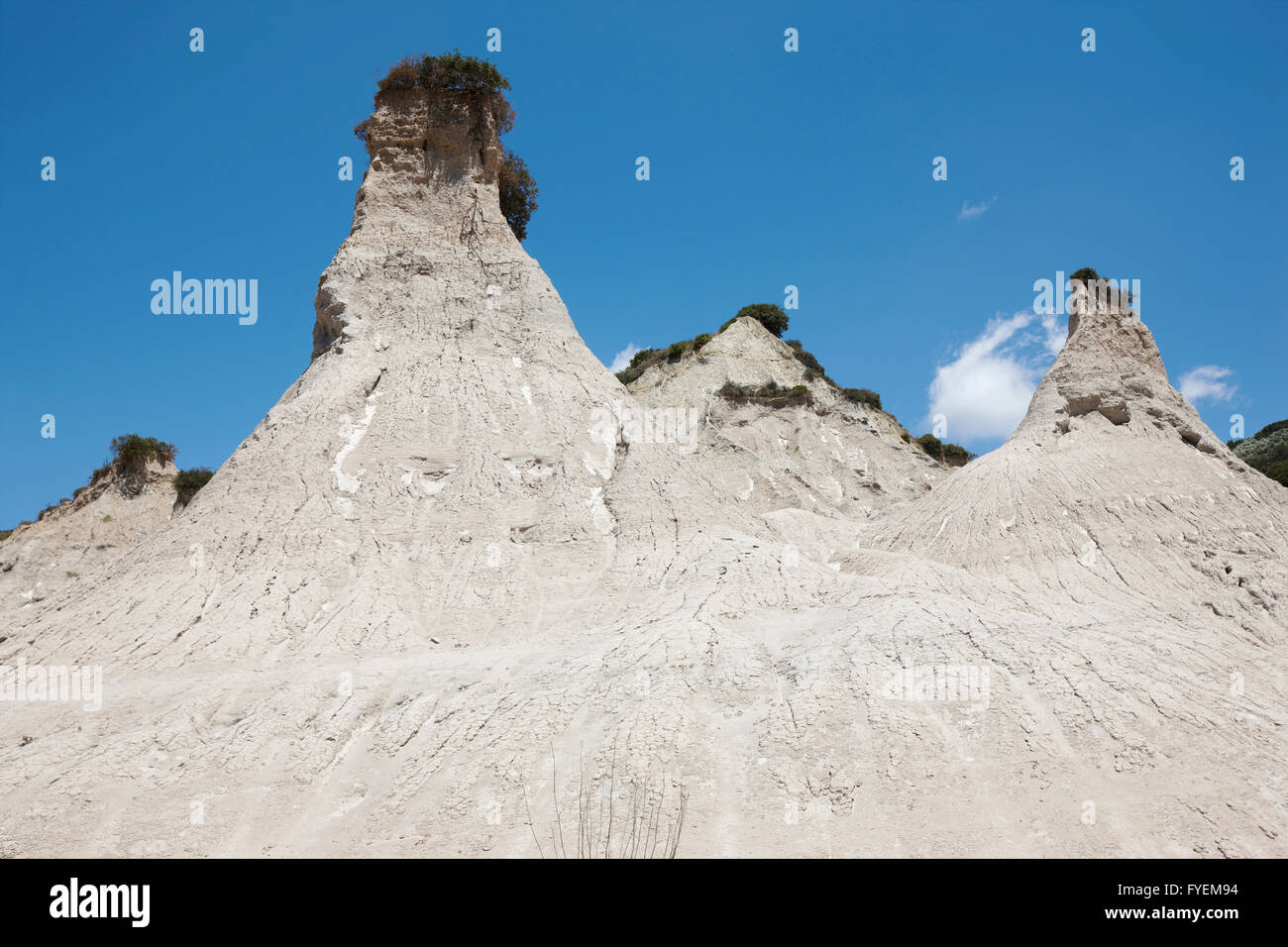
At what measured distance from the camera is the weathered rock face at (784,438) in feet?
99.5

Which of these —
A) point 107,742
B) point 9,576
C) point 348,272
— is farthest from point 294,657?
point 9,576

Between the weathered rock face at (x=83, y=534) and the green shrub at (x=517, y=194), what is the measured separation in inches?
617

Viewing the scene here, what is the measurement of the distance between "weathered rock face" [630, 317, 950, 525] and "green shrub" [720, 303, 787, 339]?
4425mm

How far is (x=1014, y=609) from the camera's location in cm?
1430

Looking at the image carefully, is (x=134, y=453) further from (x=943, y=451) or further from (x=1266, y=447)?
(x=1266, y=447)

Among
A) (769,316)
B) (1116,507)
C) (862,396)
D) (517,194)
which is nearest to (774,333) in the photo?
(769,316)

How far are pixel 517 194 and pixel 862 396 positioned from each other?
17.3 metres

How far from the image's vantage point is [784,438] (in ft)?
107
